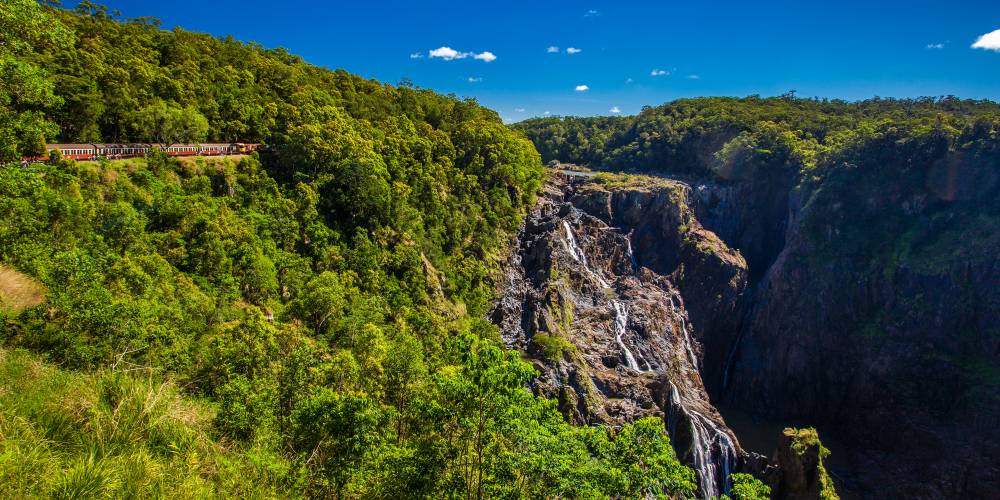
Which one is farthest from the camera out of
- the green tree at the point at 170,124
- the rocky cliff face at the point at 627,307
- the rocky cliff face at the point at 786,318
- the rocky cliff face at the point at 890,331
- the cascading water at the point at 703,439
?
the rocky cliff face at the point at 890,331

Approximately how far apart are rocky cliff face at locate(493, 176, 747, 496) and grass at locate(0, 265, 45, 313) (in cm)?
2371

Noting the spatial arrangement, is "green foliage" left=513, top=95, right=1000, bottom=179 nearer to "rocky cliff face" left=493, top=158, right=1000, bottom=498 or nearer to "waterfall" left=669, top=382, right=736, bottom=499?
"rocky cliff face" left=493, top=158, right=1000, bottom=498

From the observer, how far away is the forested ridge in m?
9.00

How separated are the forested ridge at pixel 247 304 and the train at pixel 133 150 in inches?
51.5

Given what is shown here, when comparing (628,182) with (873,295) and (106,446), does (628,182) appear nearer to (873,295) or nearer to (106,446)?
(873,295)

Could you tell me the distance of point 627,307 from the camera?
47.2m

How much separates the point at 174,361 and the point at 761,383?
173 feet

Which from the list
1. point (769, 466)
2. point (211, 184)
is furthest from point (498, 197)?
point (769, 466)

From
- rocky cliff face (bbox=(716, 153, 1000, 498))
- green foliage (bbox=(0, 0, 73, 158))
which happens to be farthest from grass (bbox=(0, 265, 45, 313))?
rocky cliff face (bbox=(716, 153, 1000, 498))

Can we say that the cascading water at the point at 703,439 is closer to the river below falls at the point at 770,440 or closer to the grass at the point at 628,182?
the river below falls at the point at 770,440

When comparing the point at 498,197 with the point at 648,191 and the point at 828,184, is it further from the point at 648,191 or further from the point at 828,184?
the point at 828,184

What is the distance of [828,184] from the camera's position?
56469 mm

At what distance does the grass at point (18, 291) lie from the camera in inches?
592

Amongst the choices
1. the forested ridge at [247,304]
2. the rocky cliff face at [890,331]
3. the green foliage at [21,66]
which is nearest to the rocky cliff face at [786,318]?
the rocky cliff face at [890,331]
